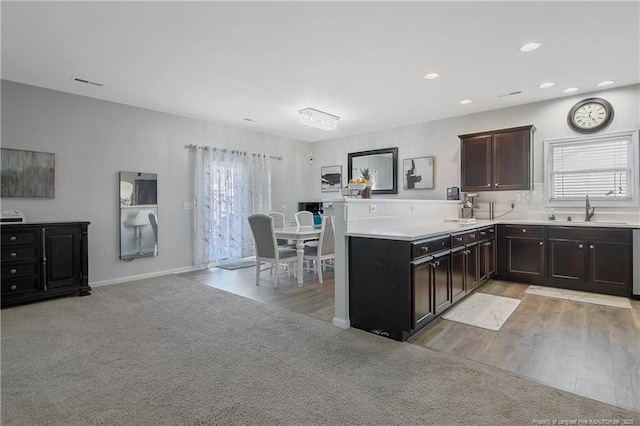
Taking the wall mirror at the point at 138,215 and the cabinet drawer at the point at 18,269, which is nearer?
the cabinet drawer at the point at 18,269

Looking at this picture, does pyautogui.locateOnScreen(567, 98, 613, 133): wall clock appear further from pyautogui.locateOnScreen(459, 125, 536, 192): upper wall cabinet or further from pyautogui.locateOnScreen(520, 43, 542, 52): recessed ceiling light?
pyautogui.locateOnScreen(520, 43, 542, 52): recessed ceiling light

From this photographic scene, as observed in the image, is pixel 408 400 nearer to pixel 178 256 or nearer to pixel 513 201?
pixel 513 201

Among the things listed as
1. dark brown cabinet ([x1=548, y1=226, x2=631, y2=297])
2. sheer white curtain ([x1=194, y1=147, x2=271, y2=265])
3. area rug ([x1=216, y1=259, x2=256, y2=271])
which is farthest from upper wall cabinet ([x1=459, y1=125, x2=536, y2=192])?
area rug ([x1=216, y1=259, x2=256, y2=271])

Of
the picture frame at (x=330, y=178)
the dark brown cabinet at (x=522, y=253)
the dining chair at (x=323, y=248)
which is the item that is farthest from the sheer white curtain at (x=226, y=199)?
the dark brown cabinet at (x=522, y=253)

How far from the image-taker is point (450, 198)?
5.52 meters

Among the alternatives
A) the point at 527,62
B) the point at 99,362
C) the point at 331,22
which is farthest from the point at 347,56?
the point at 99,362

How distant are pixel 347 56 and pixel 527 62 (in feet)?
6.44

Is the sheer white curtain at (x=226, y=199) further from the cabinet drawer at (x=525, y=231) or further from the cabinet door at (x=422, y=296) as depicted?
the cabinet drawer at (x=525, y=231)

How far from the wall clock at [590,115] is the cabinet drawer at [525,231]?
152 cm

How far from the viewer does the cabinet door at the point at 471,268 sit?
3.67m

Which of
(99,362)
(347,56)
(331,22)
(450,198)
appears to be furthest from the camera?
(450,198)

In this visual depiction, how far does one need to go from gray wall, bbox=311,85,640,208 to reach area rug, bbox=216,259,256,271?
2.43 m

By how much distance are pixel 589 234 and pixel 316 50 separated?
4.00 meters

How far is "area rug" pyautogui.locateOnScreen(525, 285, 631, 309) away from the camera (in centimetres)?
368
